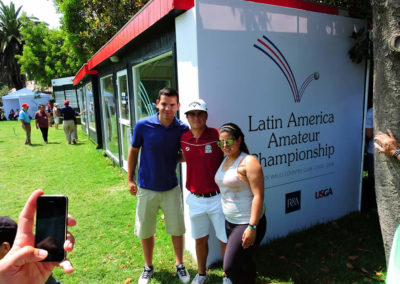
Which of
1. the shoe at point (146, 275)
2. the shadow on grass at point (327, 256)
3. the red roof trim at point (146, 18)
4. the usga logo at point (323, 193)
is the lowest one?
the shadow on grass at point (327, 256)

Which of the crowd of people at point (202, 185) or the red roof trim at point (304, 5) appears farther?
the red roof trim at point (304, 5)

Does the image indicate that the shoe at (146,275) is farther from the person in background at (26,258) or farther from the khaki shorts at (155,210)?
the person in background at (26,258)

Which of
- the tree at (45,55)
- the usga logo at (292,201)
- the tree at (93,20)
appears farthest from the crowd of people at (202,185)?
the tree at (45,55)

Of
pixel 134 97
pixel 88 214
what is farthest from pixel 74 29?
pixel 88 214

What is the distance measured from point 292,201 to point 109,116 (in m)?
6.64

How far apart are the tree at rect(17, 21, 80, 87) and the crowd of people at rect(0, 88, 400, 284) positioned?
23.2m

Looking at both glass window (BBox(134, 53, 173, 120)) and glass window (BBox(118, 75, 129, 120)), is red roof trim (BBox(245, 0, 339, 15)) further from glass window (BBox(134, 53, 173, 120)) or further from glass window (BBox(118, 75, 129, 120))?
glass window (BBox(118, 75, 129, 120))

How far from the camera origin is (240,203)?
2455 millimetres

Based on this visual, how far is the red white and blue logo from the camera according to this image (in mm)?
3543

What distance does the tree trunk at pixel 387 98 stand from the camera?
224 centimetres

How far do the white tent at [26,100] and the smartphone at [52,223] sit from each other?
31.9 metres

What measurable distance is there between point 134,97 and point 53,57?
2245 centimetres

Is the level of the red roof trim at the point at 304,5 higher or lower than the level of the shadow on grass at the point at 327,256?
higher

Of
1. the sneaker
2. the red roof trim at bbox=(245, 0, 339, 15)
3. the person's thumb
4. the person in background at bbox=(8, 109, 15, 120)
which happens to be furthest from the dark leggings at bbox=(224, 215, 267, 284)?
the person in background at bbox=(8, 109, 15, 120)
